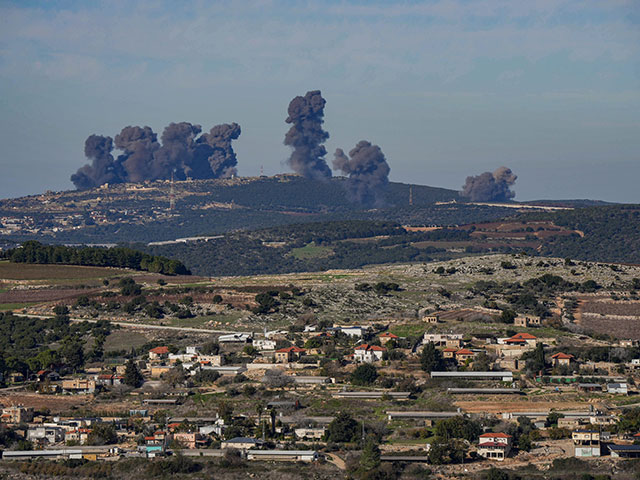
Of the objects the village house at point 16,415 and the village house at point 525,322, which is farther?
the village house at point 525,322

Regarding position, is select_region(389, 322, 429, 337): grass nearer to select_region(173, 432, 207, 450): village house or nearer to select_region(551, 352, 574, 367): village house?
select_region(551, 352, 574, 367): village house

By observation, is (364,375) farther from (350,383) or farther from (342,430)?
(342,430)

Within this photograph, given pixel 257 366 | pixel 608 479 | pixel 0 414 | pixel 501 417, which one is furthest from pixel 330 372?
pixel 608 479

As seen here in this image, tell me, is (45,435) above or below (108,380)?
below

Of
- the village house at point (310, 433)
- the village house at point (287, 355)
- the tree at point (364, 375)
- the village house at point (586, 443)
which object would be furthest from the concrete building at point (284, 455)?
the village house at point (287, 355)

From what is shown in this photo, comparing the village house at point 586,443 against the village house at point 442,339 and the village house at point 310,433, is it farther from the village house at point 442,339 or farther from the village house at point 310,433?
the village house at point 442,339

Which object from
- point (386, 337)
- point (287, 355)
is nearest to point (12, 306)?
point (287, 355)

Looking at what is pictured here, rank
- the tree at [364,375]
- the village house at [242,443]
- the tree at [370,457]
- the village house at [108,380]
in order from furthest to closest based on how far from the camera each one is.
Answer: the village house at [108,380]
the tree at [364,375]
the village house at [242,443]
the tree at [370,457]
